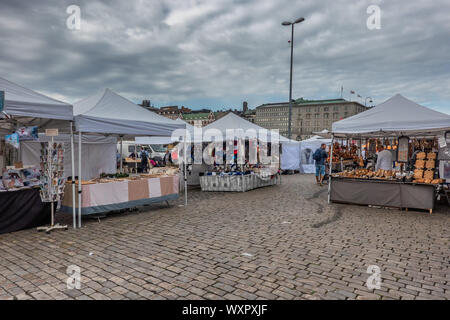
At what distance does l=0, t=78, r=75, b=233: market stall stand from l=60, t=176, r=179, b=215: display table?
1.94 ft

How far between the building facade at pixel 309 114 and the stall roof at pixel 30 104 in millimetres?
96218

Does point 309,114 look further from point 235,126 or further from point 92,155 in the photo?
point 92,155

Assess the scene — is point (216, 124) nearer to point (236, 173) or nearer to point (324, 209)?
point (236, 173)

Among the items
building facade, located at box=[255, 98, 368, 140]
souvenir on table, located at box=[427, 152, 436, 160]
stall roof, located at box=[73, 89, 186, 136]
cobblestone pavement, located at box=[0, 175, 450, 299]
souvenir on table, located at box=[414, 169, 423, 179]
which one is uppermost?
building facade, located at box=[255, 98, 368, 140]

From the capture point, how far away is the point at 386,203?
8.22 m

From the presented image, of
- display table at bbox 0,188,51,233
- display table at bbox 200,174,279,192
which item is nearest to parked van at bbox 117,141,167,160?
display table at bbox 200,174,279,192

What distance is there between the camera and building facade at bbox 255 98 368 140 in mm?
103250

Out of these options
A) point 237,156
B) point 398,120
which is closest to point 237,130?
point 237,156

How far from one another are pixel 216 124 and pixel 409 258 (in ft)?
30.7

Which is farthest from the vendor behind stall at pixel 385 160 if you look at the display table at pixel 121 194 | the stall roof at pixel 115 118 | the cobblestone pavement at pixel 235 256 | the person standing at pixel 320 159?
the display table at pixel 121 194

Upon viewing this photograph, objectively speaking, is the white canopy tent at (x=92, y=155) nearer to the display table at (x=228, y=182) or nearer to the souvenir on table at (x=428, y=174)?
the display table at (x=228, y=182)

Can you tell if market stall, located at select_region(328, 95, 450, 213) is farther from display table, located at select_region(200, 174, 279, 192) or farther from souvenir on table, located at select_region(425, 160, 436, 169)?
display table, located at select_region(200, 174, 279, 192)

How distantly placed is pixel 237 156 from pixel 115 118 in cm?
680

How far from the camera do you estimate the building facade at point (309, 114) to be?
339 feet
